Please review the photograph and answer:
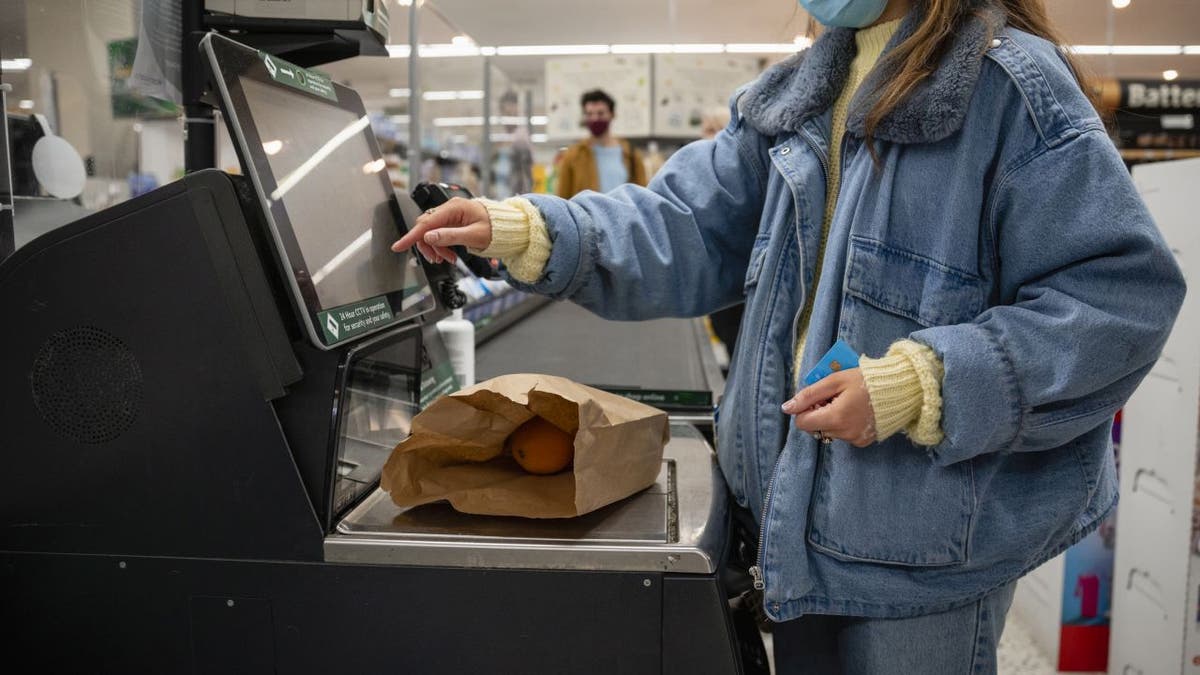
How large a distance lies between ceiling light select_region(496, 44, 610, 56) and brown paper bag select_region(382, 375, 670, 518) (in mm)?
5454

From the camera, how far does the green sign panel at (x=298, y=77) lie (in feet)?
3.46

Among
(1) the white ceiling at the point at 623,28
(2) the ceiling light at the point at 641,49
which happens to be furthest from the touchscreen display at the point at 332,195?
(2) the ceiling light at the point at 641,49

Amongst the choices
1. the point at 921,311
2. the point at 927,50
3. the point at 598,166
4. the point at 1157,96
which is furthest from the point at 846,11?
the point at 1157,96

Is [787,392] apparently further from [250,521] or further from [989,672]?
[250,521]

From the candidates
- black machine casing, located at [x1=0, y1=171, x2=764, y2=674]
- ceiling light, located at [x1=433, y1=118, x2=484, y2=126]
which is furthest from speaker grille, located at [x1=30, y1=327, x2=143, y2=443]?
ceiling light, located at [x1=433, y1=118, x2=484, y2=126]

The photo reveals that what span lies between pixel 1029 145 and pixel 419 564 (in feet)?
2.62

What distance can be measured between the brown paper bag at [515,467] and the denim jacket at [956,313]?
0.57ft

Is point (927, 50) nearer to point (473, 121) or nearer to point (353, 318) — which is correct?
point (353, 318)

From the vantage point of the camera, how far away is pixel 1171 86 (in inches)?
169

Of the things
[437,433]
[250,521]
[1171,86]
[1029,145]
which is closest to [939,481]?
[1029,145]

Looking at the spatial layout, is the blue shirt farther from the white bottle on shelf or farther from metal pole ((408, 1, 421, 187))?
the white bottle on shelf

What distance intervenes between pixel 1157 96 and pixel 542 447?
466 cm

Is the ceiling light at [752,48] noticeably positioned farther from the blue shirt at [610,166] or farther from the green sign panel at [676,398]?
the green sign panel at [676,398]

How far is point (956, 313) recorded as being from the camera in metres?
0.94
